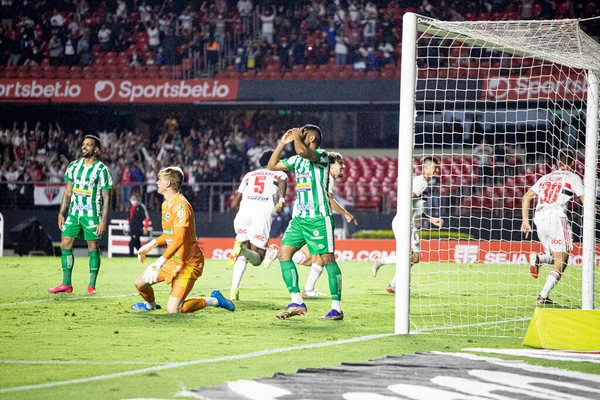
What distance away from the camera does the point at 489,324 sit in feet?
30.8

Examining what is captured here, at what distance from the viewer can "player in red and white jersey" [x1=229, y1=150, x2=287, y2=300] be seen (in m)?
11.3

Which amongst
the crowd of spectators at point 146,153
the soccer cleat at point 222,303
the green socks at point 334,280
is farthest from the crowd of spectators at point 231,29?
the green socks at point 334,280

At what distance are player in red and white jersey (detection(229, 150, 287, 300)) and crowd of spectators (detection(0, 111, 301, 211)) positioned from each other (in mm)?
13094

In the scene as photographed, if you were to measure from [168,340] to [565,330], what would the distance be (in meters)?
3.22

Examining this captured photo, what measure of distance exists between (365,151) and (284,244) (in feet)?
72.3

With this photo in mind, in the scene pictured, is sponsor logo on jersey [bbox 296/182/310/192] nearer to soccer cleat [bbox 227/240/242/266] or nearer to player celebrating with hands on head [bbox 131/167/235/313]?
player celebrating with hands on head [bbox 131/167/235/313]

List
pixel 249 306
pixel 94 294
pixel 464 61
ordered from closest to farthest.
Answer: pixel 249 306 < pixel 94 294 < pixel 464 61

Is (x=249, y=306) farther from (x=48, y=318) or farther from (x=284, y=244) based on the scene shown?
(x=48, y=318)

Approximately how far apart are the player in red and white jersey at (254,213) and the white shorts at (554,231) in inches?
130

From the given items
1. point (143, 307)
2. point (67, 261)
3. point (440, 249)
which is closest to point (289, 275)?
point (143, 307)

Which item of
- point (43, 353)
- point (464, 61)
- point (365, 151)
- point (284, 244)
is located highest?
point (464, 61)

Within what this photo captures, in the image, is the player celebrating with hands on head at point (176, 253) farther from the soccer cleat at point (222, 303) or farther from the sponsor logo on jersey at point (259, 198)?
the sponsor logo on jersey at point (259, 198)

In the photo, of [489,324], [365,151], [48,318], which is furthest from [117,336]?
[365,151]

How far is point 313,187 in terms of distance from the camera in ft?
30.4
